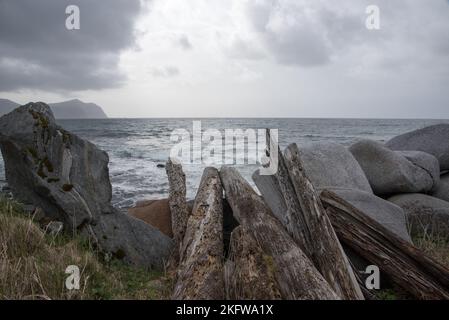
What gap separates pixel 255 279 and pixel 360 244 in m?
1.95

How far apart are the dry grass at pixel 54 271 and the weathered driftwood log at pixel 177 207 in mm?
718

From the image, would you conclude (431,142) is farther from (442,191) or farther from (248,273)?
(248,273)

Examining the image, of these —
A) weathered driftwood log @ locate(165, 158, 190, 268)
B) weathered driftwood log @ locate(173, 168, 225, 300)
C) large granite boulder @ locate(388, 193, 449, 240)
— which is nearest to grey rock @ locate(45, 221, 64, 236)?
weathered driftwood log @ locate(165, 158, 190, 268)

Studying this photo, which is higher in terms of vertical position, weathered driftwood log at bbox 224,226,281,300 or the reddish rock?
weathered driftwood log at bbox 224,226,281,300

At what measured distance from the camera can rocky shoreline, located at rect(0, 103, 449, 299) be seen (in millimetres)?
3590

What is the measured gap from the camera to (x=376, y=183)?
279 inches

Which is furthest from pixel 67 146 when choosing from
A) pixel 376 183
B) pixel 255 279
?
pixel 376 183

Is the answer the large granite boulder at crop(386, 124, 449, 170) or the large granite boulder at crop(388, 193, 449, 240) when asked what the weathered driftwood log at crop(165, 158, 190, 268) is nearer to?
the large granite boulder at crop(388, 193, 449, 240)

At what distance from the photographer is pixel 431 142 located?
8.48 metres

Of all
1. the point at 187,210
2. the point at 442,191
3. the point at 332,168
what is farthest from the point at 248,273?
the point at 442,191

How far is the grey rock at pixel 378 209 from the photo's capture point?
204 inches

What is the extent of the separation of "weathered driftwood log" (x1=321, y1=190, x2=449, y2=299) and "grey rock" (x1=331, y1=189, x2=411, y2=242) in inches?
37.5
